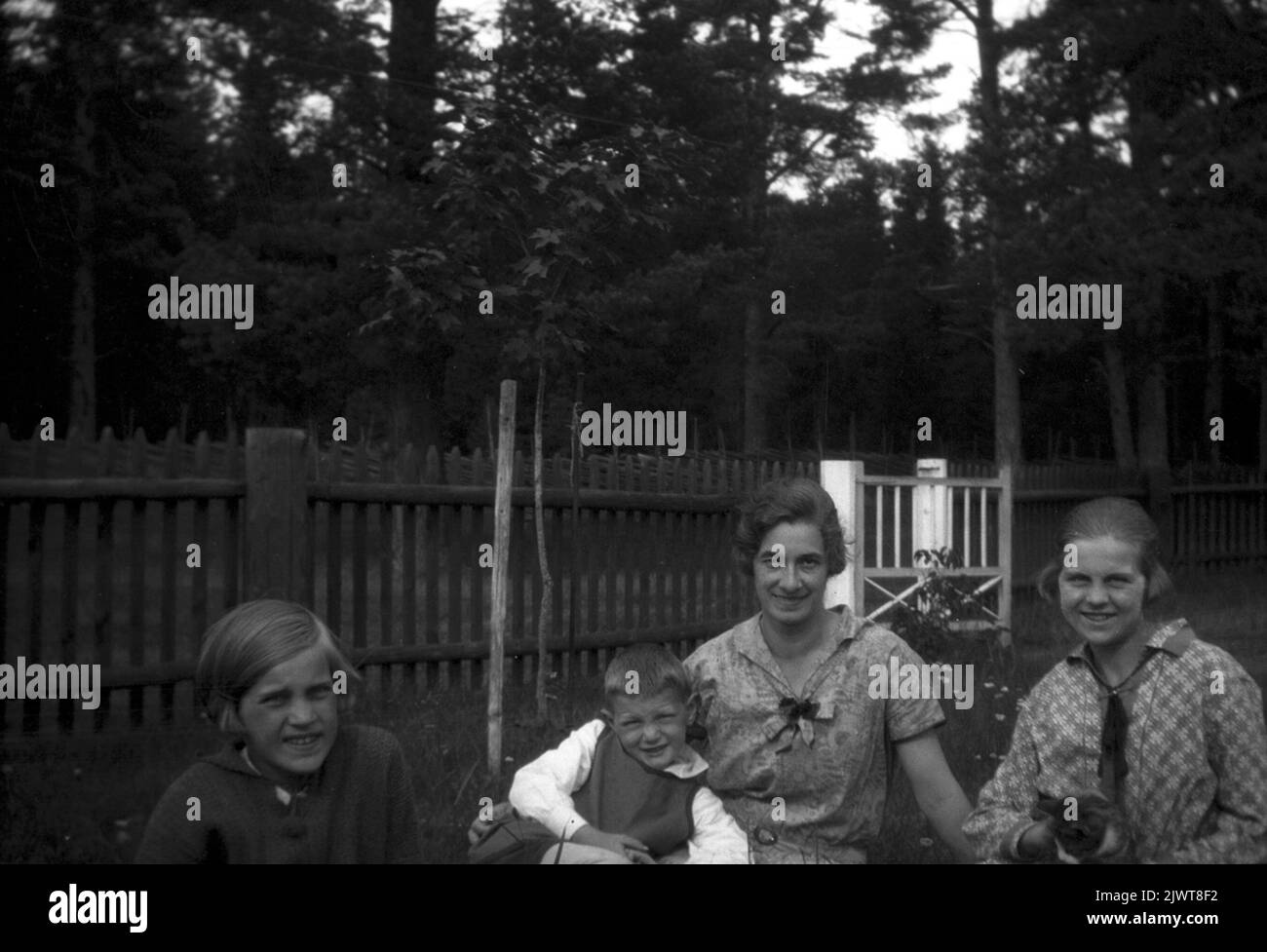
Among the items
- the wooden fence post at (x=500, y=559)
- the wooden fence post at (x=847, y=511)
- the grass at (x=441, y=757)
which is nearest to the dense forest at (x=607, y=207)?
the wooden fence post at (x=500, y=559)

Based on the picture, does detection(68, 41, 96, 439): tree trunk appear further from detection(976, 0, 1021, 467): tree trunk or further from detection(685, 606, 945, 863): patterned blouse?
detection(976, 0, 1021, 467): tree trunk

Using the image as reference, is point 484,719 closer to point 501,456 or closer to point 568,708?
point 568,708

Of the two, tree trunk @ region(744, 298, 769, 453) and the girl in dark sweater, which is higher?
tree trunk @ region(744, 298, 769, 453)

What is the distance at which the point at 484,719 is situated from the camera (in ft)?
15.9

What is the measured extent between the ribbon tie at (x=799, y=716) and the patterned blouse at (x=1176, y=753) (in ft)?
1.40

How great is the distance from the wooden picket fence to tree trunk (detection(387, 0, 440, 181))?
1159 mm

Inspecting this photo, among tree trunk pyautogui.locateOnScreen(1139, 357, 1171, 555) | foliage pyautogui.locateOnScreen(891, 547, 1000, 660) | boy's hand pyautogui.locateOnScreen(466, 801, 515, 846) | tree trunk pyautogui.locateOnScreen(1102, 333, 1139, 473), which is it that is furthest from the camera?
foliage pyautogui.locateOnScreen(891, 547, 1000, 660)

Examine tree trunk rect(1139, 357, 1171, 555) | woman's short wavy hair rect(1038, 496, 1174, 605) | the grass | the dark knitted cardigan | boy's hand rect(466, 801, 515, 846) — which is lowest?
the grass

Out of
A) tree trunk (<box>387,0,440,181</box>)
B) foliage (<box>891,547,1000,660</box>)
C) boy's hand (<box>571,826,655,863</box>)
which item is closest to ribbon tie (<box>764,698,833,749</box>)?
boy's hand (<box>571,826,655,863</box>)

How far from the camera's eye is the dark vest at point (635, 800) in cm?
252

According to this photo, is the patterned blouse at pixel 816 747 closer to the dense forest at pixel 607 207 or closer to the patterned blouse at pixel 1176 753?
the patterned blouse at pixel 1176 753

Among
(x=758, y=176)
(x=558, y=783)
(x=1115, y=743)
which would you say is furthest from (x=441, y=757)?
(x=1115, y=743)

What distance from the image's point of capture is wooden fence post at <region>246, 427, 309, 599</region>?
4668 mm
